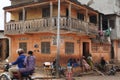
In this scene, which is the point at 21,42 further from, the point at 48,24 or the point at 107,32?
the point at 107,32

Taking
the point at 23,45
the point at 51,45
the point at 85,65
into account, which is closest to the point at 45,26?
the point at 51,45

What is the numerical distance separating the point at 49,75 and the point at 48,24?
4.16 meters

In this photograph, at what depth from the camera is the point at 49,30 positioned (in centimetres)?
2127

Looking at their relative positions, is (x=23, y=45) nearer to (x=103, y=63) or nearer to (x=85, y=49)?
(x=85, y=49)

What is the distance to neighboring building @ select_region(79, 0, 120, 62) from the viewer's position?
2991 centimetres

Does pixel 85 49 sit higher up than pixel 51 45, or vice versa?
pixel 51 45

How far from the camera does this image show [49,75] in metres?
20.2

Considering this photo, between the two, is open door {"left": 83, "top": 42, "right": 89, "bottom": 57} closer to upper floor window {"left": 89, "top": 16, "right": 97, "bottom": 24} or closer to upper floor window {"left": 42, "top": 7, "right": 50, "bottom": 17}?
upper floor window {"left": 89, "top": 16, "right": 97, "bottom": 24}

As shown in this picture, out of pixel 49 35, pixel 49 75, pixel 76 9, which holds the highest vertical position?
pixel 76 9

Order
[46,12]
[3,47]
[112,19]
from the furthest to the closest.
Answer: [3,47]
[112,19]
[46,12]

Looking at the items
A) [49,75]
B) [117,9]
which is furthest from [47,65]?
[117,9]

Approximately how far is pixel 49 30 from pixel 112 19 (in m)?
11.3

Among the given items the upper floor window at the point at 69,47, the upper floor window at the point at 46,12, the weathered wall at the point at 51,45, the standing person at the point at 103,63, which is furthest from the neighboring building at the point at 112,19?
the upper floor window at the point at 46,12

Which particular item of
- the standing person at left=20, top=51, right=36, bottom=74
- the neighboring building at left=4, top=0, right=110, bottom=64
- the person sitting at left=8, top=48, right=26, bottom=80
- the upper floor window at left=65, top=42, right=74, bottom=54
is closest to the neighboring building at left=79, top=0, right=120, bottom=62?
the neighboring building at left=4, top=0, right=110, bottom=64
